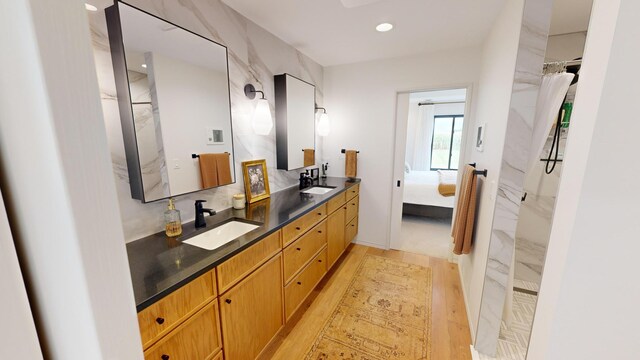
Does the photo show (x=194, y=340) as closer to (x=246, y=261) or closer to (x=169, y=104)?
(x=246, y=261)

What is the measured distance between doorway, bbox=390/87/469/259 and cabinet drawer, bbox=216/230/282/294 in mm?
2076

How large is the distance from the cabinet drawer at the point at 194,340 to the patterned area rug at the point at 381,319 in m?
0.77

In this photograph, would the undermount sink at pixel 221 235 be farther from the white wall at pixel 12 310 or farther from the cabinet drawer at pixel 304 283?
the white wall at pixel 12 310

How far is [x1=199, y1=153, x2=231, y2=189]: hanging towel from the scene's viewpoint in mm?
1683

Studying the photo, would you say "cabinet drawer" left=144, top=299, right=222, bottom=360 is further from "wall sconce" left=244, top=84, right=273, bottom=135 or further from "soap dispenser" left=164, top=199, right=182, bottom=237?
"wall sconce" left=244, top=84, right=273, bottom=135

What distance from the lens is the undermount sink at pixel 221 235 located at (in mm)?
1482

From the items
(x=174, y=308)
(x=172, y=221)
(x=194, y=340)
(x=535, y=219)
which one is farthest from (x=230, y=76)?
(x=535, y=219)

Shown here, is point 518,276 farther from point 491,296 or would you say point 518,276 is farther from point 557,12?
point 557,12

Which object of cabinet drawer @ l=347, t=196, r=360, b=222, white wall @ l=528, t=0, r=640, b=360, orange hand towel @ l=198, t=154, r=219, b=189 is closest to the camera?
white wall @ l=528, t=0, r=640, b=360

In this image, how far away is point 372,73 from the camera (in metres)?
2.99

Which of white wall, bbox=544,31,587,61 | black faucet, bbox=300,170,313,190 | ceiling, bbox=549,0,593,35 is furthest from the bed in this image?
ceiling, bbox=549,0,593,35

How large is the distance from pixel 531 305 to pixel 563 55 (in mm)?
2343

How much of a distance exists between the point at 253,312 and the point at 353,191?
197 cm

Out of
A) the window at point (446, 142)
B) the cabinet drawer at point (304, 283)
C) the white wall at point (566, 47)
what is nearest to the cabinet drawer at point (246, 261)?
the cabinet drawer at point (304, 283)
